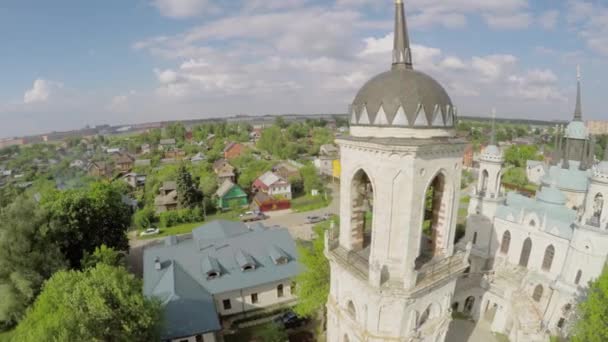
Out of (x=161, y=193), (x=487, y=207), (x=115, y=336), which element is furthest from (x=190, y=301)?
(x=161, y=193)

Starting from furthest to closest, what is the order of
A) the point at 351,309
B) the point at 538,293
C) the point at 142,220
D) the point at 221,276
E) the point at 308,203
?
the point at 308,203
the point at 142,220
the point at 221,276
the point at 538,293
the point at 351,309

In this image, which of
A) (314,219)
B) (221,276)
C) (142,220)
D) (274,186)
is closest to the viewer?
(221,276)

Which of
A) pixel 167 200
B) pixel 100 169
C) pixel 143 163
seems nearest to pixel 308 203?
pixel 167 200

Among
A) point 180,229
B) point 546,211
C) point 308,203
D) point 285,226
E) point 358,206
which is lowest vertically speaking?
point 180,229

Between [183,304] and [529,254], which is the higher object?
[529,254]

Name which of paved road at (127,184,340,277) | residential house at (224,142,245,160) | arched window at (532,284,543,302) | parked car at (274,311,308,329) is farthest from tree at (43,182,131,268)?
residential house at (224,142,245,160)

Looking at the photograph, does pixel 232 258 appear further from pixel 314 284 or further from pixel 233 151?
pixel 233 151

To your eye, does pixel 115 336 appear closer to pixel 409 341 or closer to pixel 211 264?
pixel 211 264
